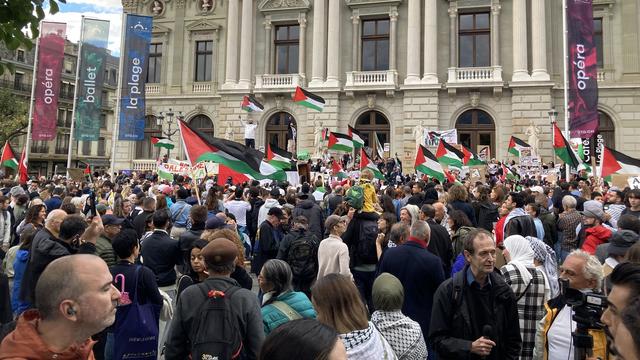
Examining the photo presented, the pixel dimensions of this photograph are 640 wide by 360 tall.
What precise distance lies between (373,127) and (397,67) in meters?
4.12

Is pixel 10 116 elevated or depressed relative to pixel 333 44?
depressed

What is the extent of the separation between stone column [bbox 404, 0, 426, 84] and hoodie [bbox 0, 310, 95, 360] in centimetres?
2819

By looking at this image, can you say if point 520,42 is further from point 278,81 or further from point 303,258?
point 303,258

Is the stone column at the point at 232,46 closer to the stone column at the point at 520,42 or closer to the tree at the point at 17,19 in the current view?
the stone column at the point at 520,42

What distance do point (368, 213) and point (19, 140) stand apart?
57.3 metres

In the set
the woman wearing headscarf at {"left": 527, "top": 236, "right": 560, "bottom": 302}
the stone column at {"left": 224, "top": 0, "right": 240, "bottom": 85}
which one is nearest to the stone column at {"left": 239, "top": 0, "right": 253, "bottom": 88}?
the stone column at {"left": 224, "top": 0, "right": 240, "bottom": 85}

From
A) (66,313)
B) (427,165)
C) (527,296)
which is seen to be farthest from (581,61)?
(66,313)

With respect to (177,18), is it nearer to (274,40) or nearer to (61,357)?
(274,40)

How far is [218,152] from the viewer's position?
33.2 feet

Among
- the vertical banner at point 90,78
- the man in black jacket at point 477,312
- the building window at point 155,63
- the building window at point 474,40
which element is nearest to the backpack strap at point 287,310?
the man in black jacket at point 477,312

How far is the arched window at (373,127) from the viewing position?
30359 mm

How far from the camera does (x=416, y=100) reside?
28.6 metres

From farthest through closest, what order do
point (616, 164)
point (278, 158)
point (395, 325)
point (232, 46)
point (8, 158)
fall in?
point (232, 46)
point (8, 158)
point (278, 158)
point (616, 164)
point (395, 325)

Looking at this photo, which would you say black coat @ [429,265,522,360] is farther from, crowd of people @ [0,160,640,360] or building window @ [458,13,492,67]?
building window @ [458,13,492,67]
